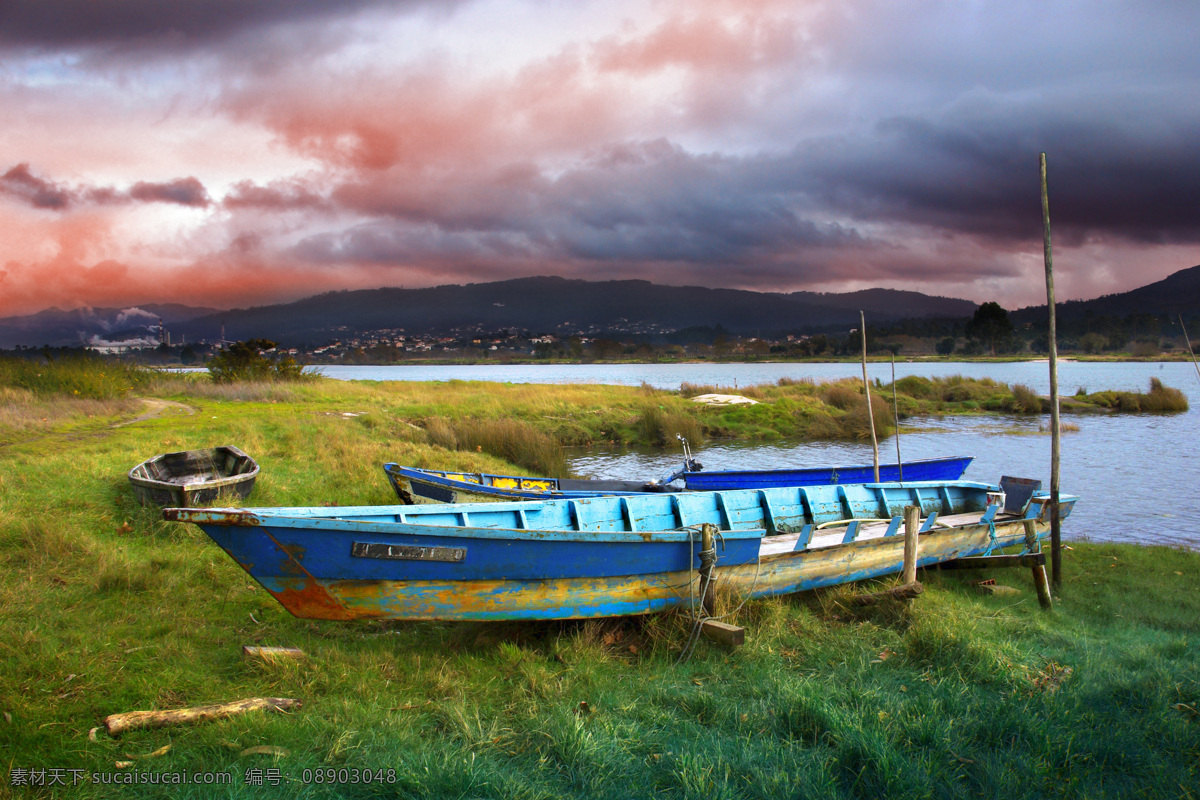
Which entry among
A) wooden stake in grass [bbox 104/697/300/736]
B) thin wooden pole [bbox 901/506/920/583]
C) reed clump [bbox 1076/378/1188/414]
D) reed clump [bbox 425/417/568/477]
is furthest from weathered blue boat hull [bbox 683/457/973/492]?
reed clump [bbox 1076/378/1188/414]

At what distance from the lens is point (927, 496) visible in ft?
33.7

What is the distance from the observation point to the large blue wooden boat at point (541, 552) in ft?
17.0

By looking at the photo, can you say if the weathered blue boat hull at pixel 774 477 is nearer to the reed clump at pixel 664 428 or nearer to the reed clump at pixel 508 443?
the reed clump at pixel 508 443

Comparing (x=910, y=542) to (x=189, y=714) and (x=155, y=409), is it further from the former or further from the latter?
(x=155, y=409)

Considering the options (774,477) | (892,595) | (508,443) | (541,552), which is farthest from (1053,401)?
(508,443)

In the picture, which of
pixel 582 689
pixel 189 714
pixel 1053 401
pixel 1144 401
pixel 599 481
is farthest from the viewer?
pixel 1144 401

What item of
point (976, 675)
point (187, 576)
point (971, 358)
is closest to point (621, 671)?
point (976, 675)

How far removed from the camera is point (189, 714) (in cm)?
436

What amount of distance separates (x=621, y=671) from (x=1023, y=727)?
117 inches

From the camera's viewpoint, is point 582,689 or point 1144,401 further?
point 1144,401

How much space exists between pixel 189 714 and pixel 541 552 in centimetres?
273

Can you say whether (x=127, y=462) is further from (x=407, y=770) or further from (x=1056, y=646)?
(x=1056, y=646)

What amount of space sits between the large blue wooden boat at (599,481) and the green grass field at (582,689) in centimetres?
318

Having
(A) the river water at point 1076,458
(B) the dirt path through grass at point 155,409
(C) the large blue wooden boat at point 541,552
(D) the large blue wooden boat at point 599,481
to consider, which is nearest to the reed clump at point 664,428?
(A) the river water at point 1076,458
